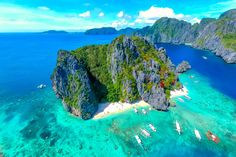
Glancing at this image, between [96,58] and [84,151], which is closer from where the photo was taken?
[84,151]

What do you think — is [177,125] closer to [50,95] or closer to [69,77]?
[69,77]

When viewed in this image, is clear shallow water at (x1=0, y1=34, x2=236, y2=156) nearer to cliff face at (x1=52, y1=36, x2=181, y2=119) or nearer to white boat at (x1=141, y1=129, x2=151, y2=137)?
white boat at (x1=141, y1=129, x2=151, y2=137)

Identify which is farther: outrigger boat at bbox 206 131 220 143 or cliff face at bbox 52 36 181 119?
cliff face at bbox 52 36 181 119

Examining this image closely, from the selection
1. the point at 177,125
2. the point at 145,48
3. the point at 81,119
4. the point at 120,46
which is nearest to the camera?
the point at 177,125

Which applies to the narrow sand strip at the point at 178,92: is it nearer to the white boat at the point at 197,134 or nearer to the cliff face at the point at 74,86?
the white boat at the point at 197,134

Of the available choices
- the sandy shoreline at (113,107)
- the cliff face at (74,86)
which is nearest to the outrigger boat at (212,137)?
the sandy shoreline at (113,107)

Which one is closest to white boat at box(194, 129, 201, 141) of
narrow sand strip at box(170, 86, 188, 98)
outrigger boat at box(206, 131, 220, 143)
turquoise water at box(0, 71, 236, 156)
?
turquoise water at box(0, 71, 236, 156)

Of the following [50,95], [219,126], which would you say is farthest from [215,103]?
[50,95]

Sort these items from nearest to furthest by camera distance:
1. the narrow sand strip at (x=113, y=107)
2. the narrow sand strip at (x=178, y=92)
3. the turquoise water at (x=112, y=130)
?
the turquoise water at (x=112, y=130), the narrow sand strip at (x=113, y=107), the narrow sand strip at (x=178, y=92)
